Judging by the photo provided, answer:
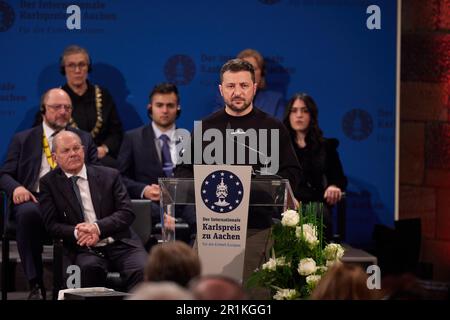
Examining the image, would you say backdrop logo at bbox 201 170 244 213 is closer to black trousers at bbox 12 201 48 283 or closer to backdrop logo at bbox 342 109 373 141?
black trousers at bbox 12 201 48 283

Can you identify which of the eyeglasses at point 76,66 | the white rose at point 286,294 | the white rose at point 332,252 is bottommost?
the white rose at point 286,294

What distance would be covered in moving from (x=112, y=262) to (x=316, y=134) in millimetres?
1997

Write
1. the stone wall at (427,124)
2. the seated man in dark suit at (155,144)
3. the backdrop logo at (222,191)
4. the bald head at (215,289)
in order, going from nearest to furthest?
the bald head at (215,289) < the backdrop logo at (222,191) < the seated man in dark suit at (155,144) < the stone wall at (427,124)

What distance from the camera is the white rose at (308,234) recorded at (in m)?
4.57

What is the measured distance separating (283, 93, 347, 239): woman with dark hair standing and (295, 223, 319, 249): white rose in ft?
10.1

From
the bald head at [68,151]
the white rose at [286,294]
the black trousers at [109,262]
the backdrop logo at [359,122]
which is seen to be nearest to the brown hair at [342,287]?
the white rose at [286,294]

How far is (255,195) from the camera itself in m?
4.94

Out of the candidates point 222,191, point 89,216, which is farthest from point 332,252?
point 89,216

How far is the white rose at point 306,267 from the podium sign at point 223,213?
0.50 metres

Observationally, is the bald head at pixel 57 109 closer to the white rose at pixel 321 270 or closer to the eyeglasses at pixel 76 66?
the eyeglasses at pixel 76 66

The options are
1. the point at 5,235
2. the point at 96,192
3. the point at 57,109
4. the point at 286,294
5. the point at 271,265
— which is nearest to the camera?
the point at 286,294

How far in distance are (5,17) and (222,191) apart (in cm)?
413

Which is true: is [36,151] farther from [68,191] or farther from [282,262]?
[282,262]

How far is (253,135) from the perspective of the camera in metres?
Result: 5.30
